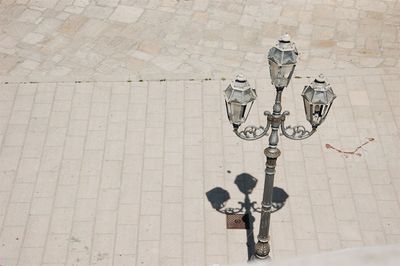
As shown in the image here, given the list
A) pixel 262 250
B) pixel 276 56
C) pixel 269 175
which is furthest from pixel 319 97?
pixel 262 250

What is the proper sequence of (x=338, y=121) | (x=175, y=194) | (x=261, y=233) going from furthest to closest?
(x=338, y=121) → (x=175, y=194) → (x=261, y=233)

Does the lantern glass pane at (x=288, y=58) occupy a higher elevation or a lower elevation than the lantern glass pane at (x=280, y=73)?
higher

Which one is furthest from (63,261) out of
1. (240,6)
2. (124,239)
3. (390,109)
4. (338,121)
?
(240,6)

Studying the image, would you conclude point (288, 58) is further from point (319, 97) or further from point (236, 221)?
point (236, 221)

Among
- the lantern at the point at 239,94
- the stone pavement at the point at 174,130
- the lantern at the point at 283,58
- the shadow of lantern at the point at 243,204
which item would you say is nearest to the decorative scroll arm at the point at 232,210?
the shadow of lantern at the point at 243,204

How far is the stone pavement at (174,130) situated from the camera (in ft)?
38.7

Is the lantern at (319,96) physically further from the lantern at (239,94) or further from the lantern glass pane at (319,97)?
the lantern at (239,94)

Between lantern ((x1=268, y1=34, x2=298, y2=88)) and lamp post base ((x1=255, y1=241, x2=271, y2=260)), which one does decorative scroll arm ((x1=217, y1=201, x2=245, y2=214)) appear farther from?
lantern ((x1=268, y1=34, x2=298, y2=88))

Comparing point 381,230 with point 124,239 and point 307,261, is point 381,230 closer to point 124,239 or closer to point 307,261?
point 124,239

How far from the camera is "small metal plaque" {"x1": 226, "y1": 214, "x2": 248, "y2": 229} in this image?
12.0m

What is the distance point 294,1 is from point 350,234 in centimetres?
857

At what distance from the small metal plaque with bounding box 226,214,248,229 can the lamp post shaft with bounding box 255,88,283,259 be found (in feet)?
4.12

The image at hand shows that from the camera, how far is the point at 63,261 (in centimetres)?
1134

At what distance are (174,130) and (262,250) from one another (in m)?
4.38
